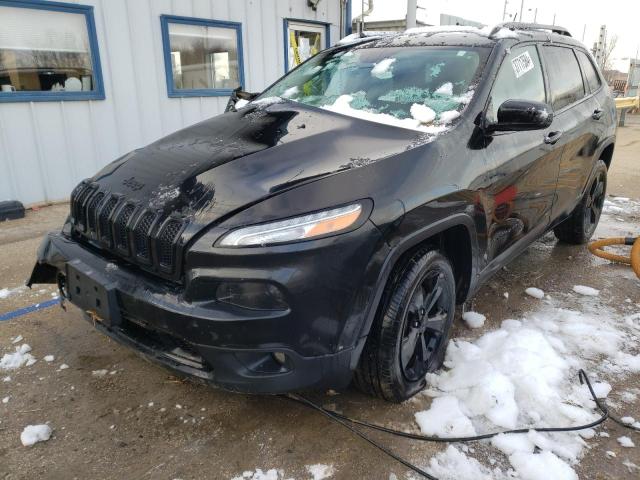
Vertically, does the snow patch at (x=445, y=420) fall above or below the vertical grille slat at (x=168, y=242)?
below

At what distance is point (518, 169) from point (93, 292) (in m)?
2.36

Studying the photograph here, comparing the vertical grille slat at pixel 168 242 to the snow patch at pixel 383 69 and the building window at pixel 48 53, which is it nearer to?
the snow patch at pixel 383 69

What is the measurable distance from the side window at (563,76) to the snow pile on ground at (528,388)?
62.0 inches

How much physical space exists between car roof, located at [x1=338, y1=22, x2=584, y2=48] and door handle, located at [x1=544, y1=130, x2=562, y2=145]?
0.63 metres

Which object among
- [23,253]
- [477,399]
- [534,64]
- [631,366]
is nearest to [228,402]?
[477,399]

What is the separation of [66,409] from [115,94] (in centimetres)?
505

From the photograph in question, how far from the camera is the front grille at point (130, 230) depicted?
2.01 m

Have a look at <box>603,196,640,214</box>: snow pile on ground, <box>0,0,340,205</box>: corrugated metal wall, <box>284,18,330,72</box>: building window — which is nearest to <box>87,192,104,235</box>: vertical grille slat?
<box>0,0,340,205</box>: corrugated metal wall

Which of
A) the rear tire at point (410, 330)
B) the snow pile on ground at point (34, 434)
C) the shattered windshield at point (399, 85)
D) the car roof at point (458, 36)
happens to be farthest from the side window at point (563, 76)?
the snow pile on ground at point (34, 434)

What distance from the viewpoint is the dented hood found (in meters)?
2.06

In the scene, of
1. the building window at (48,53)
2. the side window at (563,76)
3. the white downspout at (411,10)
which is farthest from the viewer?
the white downspout at (411,10)

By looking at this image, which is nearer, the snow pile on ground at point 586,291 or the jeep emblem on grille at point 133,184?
the jeep emblem on grille at point 133,184

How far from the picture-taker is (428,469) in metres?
2.11

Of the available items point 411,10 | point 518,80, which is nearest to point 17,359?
point 518,80
